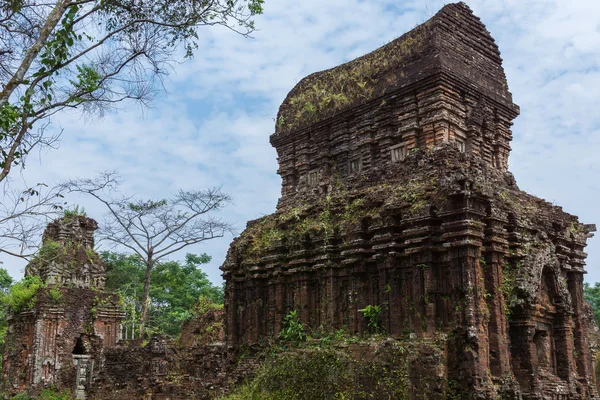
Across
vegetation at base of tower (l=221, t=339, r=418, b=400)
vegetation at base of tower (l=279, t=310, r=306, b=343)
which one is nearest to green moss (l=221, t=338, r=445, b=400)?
vegetation at base of tower (l=221, t=339, r=418, b=400)

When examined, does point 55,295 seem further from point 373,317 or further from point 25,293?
point 373,317

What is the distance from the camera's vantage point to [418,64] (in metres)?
14.4

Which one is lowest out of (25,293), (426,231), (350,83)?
(426,231)

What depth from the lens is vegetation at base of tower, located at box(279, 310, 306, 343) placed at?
43.7ft

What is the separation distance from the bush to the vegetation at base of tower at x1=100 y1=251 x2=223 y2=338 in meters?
12.0

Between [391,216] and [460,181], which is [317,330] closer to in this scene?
[391,216]

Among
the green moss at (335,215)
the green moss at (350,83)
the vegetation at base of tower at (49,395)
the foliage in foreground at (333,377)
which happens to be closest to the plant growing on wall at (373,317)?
the foliage in foreground at (333,377)

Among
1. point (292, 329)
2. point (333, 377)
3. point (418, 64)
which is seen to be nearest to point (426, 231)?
point (333, 377)

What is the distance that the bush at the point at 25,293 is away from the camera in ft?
73.2

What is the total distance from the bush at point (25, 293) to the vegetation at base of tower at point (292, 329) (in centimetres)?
1209

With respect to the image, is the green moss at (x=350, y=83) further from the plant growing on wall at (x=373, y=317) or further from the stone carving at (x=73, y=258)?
the stone carving at (x=73, y=258)

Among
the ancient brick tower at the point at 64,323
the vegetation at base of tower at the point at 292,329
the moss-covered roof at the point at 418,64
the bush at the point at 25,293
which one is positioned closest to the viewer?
the vegetation at base of tower at the point at 292,329

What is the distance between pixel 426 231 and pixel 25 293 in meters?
16.3

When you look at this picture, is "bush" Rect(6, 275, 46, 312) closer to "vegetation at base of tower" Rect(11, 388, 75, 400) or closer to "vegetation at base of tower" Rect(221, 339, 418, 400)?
"vegetation at base of tower" Rect(11, 388, 75, 400)
